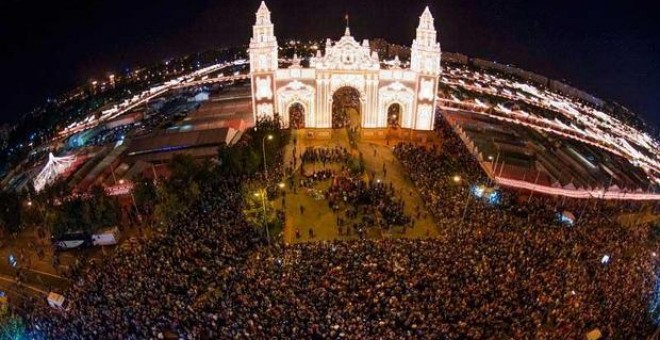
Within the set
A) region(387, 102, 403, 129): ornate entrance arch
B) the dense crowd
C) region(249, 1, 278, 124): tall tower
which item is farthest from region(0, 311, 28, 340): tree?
region(387, 102, 403, 129): ornate entrance arch

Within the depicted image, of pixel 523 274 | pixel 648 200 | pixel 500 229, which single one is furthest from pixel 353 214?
pixel 648 200

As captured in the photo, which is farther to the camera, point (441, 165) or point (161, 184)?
point (441, 165)

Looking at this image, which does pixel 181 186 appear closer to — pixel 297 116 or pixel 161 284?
pixel 161 284

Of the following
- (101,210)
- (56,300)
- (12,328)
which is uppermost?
(101,210)

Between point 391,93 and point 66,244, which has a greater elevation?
point 391,93

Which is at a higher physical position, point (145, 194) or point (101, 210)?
point (101, 210)

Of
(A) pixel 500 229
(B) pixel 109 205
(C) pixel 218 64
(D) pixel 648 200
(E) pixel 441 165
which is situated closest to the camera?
(A) pixel 500 229

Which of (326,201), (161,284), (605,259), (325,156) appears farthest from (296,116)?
(605,259)

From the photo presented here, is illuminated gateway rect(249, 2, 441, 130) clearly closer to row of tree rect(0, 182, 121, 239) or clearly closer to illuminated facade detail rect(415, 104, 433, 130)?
illuminated facade detail rect(415, 104, 433, 130)

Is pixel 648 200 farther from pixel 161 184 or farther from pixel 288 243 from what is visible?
pixel 161 184
